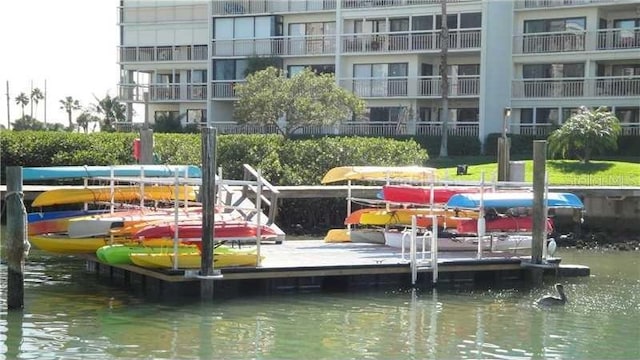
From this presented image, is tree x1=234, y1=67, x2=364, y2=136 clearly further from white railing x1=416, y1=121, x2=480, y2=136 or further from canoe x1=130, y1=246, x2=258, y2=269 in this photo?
canoe x1=130, y1=246, x2=258, y2=269

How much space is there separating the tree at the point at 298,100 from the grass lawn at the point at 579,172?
20.7 ft

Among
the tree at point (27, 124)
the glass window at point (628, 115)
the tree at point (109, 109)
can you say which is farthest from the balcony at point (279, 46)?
the tree at point (27, 124)

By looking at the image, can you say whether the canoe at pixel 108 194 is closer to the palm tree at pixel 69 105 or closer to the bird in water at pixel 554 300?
the bird in water at pixel 554 300

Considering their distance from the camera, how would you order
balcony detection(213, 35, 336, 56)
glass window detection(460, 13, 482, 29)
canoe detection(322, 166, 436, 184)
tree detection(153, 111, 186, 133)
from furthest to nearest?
tree detection(153, 111, 186, 133)
balcony detection(213, 35, 336, 56)
glass window detection(460, 13, 482, 29)
canoe detection(322, 166, 436, 184)

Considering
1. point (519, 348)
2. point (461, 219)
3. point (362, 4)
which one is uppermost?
point (362, 4)

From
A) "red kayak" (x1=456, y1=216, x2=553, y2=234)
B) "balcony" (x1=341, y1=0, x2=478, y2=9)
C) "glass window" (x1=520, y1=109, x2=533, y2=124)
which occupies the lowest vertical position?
"red kayak" (x1=456, y1=216, x2=553, y2=234)

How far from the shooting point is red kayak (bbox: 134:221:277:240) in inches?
771

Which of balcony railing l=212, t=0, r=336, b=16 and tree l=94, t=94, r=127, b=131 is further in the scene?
tree l=94, t=94, r=127, b=131

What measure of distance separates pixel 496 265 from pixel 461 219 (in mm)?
1629

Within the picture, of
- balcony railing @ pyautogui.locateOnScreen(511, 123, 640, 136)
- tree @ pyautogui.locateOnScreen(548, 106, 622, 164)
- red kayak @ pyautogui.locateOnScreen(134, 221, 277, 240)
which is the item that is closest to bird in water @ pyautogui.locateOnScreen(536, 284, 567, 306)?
red kayak @ pyautogui.locateOnScreen(134, 221, 277, 240)

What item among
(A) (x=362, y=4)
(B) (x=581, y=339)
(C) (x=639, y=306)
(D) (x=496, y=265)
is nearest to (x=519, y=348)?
(B) (x=581, y=339)

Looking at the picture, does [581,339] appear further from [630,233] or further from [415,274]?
[630,233]

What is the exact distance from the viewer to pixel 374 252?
23.1 metres

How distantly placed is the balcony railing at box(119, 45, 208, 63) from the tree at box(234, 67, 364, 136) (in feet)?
54.5
